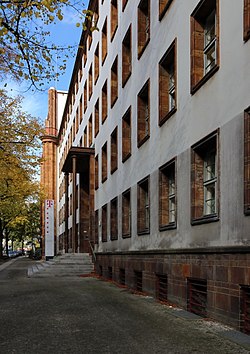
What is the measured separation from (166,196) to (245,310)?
20.3ft

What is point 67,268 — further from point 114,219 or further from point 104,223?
point 114,219

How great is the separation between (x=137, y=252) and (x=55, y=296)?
3.37 meters

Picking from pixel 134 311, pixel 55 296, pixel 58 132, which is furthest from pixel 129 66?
pixel 58 132

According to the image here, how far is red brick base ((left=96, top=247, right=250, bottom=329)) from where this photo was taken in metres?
8.39

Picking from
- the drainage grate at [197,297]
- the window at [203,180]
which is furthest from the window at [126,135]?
the drainage grate at [197,297]

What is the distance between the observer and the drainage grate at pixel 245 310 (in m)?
8.07

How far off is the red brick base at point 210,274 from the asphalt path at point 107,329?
0.34 m

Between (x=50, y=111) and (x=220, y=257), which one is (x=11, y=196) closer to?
(x=220, y=257)

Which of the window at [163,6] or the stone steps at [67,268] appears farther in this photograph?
the stone steps at [67,268]

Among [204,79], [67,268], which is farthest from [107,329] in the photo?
[67,268]

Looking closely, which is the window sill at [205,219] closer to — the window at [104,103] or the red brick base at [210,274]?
the red brick base at [210,274]

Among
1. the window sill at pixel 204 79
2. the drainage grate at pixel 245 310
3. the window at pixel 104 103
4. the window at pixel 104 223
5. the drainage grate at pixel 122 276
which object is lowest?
the drainage grate at pixel 122 276

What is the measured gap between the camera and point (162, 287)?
1341 centimetres

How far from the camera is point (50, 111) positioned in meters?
65.6
